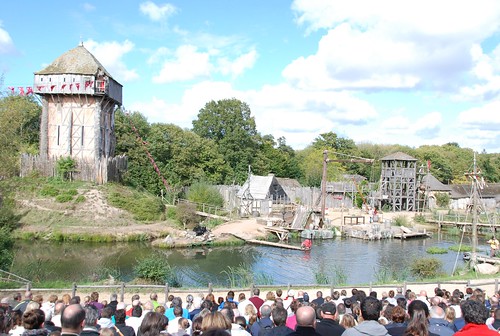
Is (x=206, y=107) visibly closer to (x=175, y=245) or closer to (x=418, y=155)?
(x=175, y=245)

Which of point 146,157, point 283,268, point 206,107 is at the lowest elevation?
point 283,268

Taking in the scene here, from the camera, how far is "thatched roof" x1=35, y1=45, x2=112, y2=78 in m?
40.9

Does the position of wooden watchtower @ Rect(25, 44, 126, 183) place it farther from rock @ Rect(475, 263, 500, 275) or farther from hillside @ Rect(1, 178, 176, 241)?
rock @ Rect(475, 263, 500, 275)

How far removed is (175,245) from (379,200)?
32.7 metres

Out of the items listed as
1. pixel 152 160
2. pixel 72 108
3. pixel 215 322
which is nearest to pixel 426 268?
pixel 215 322

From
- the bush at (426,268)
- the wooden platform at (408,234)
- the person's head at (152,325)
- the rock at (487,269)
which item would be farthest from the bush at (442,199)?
the person's head at (152,325)

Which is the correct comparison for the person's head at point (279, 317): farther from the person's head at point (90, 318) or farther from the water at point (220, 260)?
the water at point (220, 260)

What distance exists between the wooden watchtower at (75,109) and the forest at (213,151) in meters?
2.70

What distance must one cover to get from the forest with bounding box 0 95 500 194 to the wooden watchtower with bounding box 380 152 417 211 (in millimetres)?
6390

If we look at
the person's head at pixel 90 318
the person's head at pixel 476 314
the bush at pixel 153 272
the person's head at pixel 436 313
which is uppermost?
the person's head at pixel 476 314

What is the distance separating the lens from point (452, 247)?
34.7m

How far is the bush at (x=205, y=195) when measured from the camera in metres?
41.7

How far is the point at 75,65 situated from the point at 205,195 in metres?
16.2

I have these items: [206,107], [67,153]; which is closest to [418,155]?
[206,107]
